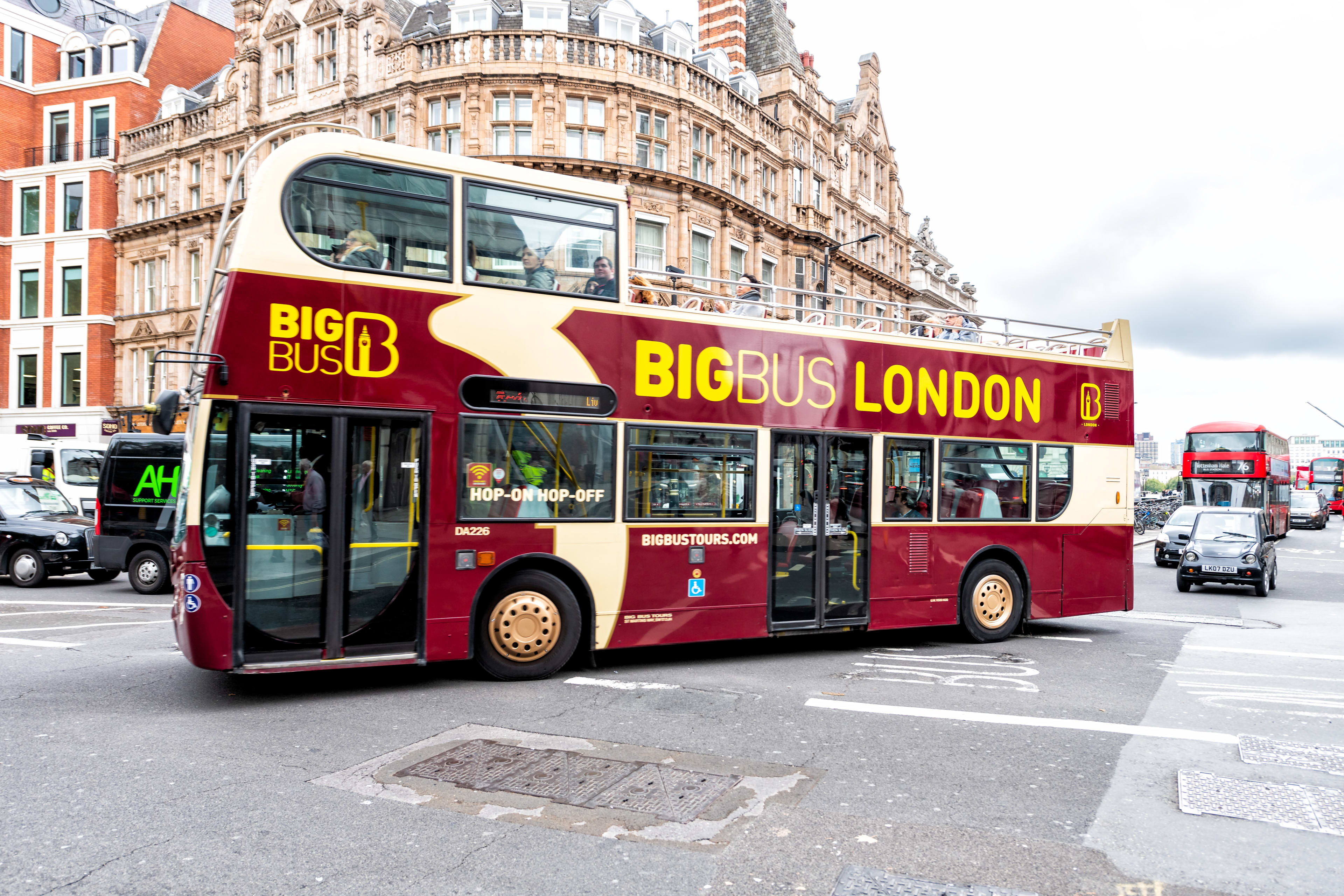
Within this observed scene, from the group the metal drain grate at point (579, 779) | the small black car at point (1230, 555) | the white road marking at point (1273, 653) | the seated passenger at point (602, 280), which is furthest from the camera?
the small black car at point (1230, 555)

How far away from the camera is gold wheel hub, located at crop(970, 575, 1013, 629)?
10.4 meters

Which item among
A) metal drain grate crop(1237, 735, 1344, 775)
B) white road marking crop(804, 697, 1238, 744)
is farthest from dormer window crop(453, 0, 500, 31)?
metal drain grate crop(1237, 735, 1344, 775)

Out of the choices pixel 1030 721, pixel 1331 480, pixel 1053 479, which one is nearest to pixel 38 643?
pixel 1030 721

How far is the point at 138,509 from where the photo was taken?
1532 cm

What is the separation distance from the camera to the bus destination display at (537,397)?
7684 mm

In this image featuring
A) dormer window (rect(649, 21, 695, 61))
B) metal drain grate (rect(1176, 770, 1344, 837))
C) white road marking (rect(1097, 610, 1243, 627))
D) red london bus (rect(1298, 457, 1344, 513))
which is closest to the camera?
metal drain grate (rect(1176, 770, 1344, 837))

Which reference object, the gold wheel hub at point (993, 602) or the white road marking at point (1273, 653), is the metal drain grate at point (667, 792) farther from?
the white road marking at point (1273, 653)

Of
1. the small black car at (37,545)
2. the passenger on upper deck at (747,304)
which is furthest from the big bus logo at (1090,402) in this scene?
the small black car at (37,545)

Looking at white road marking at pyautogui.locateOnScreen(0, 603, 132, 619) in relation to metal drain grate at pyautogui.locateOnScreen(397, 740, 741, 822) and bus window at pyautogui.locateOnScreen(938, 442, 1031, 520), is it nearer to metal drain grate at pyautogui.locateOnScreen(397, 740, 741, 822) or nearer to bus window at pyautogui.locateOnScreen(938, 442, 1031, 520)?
metal drain grate at pyautogui.locateOnScreen(397, 740, 741, 822)

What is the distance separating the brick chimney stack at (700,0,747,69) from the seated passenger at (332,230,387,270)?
32.5 meters

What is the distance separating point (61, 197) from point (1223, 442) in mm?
49236

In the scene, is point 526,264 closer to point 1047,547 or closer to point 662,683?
point 662,683

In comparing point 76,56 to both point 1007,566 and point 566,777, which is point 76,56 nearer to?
point 1007,566

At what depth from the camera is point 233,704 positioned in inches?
273
